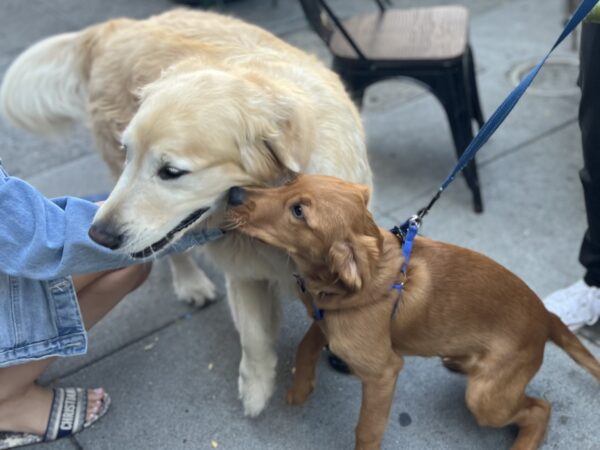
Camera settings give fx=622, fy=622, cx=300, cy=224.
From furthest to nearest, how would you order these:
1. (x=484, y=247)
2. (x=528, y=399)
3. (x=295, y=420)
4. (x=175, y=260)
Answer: (x=484, y=247) < (x=175, y=260) < (x=295, y=420) < (x=528, y=399)

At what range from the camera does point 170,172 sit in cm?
201

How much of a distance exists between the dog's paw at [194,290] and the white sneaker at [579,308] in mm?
1696

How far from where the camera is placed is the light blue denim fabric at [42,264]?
2.04m

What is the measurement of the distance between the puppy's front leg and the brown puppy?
26 cm

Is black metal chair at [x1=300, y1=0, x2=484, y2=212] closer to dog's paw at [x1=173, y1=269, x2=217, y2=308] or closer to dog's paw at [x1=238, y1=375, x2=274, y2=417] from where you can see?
dog's paw at [x1=173, y1=269, x2=217, y2=308]

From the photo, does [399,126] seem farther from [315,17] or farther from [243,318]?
[243,318]

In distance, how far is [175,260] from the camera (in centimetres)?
322

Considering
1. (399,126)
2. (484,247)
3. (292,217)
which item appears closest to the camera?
(292,217)

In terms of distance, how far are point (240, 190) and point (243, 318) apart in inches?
29.1

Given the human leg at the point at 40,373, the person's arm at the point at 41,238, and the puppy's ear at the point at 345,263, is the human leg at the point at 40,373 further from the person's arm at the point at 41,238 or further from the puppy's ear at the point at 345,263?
the puppy's ear at the point at 345,263

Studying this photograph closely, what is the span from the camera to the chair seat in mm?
3625

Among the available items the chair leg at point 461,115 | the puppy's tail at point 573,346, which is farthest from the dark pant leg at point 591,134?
the chair leg at point 461,115

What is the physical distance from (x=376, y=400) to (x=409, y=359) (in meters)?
0.68

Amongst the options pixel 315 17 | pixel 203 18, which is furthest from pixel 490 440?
pixel 315 17
